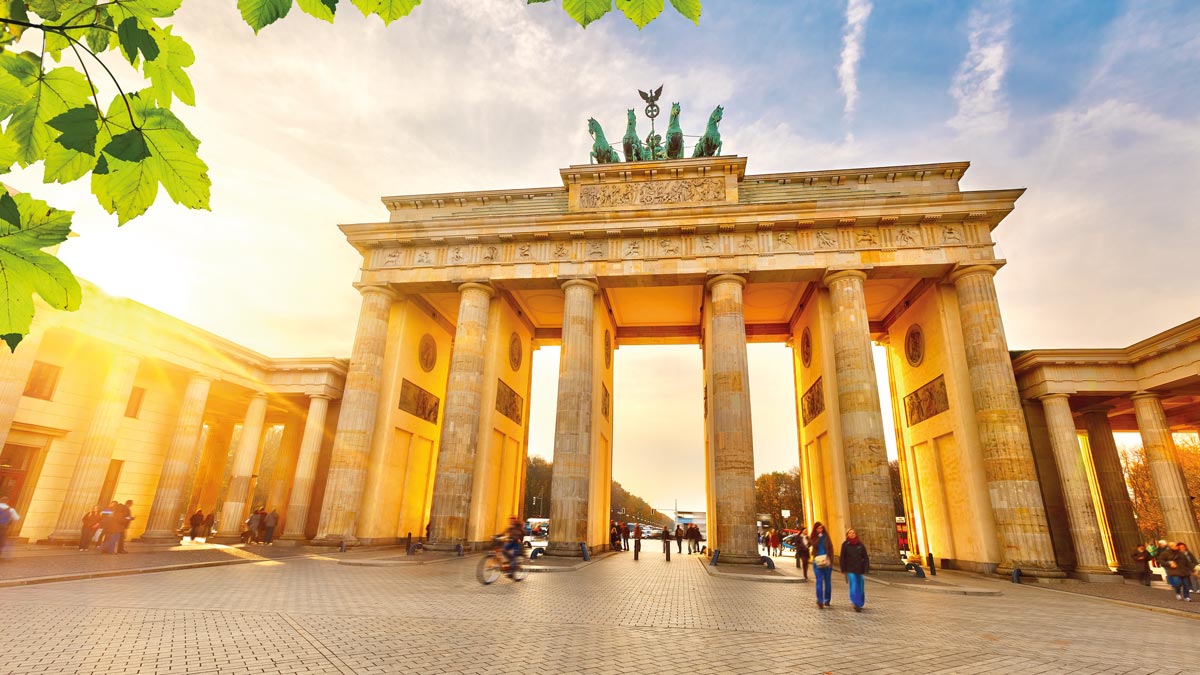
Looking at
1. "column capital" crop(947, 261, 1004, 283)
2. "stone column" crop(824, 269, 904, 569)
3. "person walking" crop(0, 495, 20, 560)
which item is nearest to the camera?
"person walking" crop(0, 495, 20, 560)

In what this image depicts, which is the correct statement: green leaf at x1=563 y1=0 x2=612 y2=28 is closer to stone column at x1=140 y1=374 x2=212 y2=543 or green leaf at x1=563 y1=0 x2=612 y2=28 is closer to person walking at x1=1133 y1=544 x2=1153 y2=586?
person walking at x1=1133 y1=544 x2=1153 y2=586

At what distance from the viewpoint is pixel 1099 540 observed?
17469 mm

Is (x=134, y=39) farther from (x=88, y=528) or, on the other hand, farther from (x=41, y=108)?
(x=88, y=528)

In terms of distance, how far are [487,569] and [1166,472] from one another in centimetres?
2462

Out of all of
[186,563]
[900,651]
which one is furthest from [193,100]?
[186,563]

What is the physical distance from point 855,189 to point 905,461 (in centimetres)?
1270

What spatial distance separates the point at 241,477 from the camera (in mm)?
23828

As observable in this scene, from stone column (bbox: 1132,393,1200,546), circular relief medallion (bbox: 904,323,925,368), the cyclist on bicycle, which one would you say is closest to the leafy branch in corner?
the cyclist on bicycle

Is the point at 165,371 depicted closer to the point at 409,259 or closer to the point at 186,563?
the point at 409,259

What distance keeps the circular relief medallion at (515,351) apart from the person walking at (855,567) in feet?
63.8

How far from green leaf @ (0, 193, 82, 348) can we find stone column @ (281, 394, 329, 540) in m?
24.5

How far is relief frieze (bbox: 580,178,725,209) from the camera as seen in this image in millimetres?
23141

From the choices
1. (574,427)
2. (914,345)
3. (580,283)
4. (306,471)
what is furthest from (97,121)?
(914,345)

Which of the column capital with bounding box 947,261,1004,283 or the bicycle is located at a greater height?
the column capital with bounding box 947,261,1004,283
